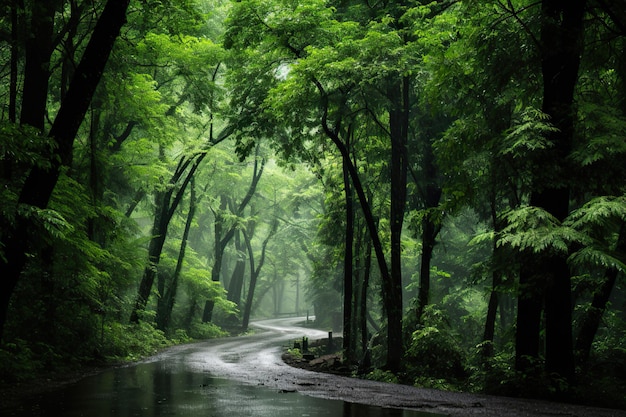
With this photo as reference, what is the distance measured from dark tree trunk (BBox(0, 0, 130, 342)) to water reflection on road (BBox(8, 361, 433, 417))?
1.89 meters

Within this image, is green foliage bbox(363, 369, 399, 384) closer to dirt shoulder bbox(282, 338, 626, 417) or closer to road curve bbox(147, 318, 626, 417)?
road curve bbox(147, 318, 626, 417)

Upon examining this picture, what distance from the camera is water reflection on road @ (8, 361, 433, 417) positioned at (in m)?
7.58

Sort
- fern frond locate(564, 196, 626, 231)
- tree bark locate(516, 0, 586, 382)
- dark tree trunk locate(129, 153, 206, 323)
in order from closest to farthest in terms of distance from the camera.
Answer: fern frond locate(564, 196, 626, 231), tree bark locate(516, 0, 586, 382), dark tree trunk locate(129, 153, 206, 323)

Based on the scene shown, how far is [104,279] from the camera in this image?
15539 millimetres

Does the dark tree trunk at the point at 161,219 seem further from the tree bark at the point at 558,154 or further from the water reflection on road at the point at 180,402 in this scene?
the tree bark at the point at 558,154

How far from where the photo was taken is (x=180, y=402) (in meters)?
8.62

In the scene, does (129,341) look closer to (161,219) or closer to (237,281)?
(161,219)

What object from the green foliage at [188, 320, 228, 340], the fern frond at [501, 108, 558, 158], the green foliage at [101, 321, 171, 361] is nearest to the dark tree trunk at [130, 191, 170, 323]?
the green foliage at [101, 321, 171, 361]

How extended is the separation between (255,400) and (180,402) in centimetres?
125

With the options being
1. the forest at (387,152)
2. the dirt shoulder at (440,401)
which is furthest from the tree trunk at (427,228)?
the dirt shoulder at (440,401)

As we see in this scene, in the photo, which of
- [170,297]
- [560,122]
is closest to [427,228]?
[560,122]

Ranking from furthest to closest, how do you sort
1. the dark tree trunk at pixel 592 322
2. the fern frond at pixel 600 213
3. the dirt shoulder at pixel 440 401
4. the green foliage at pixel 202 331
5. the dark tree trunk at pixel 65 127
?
the green foliage at pixel 202 331 < the dark tree trunk at pixel 592 322 < the fern frond at pixel 600 213 < the dark tree trunk at pixel 65 127 < the dirt shoulder at pixel 440 401

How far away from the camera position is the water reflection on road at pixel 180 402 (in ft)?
24.9

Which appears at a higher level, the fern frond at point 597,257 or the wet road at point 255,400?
the fern frond at point 597,257
